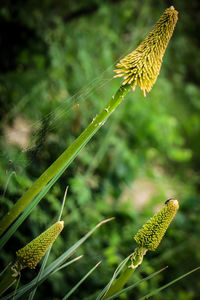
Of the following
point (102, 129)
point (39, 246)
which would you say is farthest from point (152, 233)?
point (102, 129)

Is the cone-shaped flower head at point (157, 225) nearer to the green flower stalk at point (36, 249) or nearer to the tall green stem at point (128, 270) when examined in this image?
the tall green stem at point (128, 270)

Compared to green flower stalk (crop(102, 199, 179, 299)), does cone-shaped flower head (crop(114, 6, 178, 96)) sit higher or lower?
higher

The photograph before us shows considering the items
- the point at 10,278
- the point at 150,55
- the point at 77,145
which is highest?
the point at 150,55

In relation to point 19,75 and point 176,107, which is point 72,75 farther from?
point 176,107

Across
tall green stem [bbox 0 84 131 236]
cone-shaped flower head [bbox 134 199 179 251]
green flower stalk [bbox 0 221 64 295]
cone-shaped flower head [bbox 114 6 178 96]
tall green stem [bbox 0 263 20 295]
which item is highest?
cone-shaped flower head [bbox 114 6 178 96]

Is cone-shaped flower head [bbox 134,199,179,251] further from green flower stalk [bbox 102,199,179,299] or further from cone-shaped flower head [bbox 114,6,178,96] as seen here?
cone-shaped flower head [bbox 114,6,178,96]

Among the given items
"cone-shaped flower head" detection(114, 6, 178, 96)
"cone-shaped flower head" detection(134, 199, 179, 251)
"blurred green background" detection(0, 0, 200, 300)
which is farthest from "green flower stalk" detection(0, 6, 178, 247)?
Result: "blurred green background" detection(0, 0, 200, 300)

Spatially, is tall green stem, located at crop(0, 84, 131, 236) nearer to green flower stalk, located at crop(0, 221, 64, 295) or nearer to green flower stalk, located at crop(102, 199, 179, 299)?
green flower stalk, located at crop(0, 221, 64, 295)

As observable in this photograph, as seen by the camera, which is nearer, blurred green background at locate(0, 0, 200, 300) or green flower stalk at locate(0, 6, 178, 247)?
green flower stalk at locate(0, 6, 178, 247)

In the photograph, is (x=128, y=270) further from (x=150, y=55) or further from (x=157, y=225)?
(x=150, y=55)
